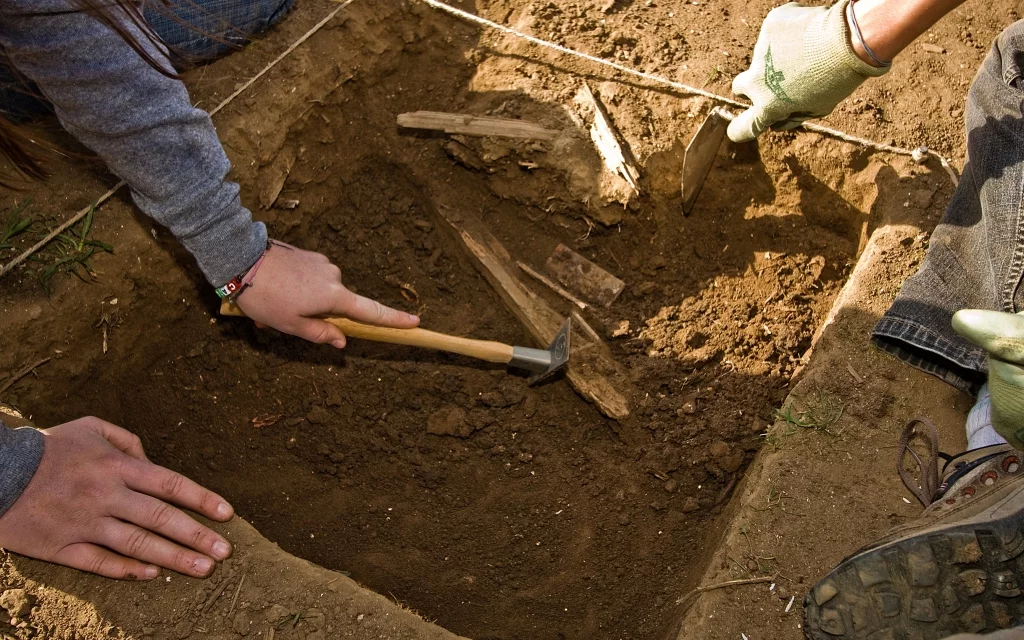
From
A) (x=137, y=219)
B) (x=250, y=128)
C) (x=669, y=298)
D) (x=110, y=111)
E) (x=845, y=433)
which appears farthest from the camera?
(x=669, y=298)

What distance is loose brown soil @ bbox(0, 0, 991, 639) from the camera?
2.32m

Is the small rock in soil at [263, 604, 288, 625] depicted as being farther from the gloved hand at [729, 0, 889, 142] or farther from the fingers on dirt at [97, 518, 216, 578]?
the gloved hand at [729, 0, 889, 142]

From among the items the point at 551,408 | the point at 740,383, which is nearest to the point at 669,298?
the point at 740,383

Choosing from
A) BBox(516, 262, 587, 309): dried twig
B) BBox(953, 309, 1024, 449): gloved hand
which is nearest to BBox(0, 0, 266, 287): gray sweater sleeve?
BBox(516, 262, 587, 309): dried twig

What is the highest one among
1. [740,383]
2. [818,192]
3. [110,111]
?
[110,111]

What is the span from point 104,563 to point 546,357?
1.35 metres

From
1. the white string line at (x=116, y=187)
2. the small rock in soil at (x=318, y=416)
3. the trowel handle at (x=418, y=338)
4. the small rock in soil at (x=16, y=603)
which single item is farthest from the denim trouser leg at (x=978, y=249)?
the small rock in soil at (x=16, y=603)

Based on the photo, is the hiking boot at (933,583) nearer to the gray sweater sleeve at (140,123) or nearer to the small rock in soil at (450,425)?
the small rock in soil at (450,425)

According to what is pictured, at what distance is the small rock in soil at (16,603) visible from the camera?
1894 millimetres

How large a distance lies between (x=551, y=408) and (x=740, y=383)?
2.06ft

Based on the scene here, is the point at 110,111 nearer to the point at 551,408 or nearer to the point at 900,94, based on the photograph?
the point at 551,408

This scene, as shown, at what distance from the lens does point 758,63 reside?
2.39 m

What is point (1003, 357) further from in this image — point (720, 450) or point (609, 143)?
point (609, 143)

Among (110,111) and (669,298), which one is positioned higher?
(110,111)
